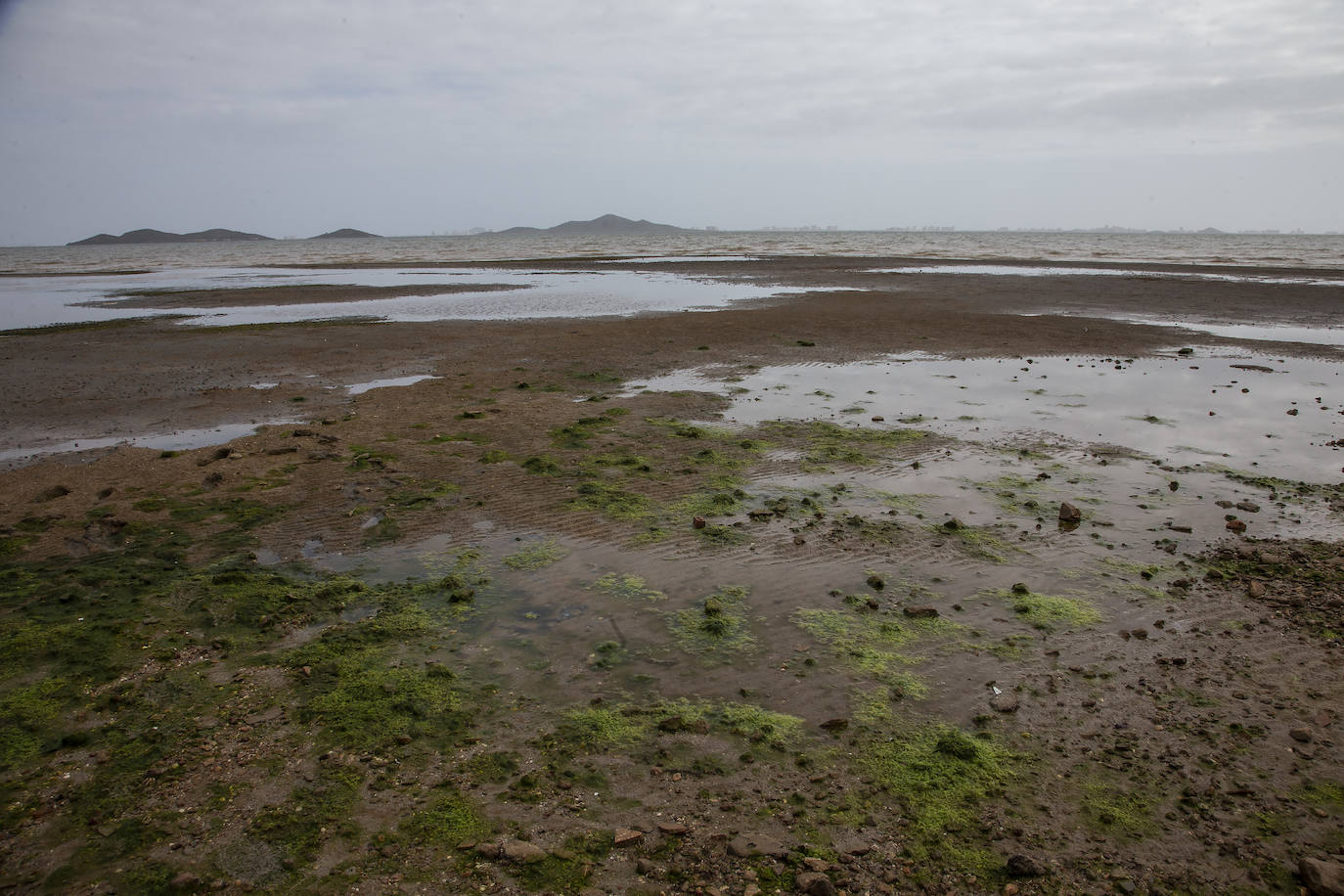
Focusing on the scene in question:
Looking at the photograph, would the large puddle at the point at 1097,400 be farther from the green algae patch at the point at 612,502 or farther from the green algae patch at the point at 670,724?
the green algae patch at the point at 670,724

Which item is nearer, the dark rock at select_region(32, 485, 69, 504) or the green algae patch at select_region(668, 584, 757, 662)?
the green algae patch at select_region(668, 584, 757, 662)

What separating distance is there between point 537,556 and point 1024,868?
5043 millimetres

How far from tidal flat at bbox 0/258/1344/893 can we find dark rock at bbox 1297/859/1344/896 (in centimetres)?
8

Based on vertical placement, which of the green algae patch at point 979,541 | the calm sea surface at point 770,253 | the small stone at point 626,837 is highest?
the calm sea surface at point 770,253

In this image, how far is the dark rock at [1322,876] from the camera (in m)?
3.57

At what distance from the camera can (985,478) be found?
9.83 meters

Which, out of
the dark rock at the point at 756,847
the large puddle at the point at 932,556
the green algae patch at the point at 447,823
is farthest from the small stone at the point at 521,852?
the large puddle at the point at 932,556

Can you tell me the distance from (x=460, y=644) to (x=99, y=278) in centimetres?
6461

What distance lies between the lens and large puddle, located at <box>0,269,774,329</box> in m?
28.5

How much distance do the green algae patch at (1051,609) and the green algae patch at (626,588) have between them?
299 centimetres

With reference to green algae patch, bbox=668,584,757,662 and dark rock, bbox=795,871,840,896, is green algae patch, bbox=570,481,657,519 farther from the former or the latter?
dark rock, bbox=795,871,840,896

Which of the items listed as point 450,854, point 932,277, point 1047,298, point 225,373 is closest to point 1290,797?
point 450,854

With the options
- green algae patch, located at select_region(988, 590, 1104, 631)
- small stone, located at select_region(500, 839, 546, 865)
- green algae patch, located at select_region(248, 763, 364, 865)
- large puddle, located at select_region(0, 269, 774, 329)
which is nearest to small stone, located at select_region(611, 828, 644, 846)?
small stone, located at select_region(500, 839, 546, 865)

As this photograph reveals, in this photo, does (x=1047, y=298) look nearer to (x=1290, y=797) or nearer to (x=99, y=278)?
(x=1290, y=797)
